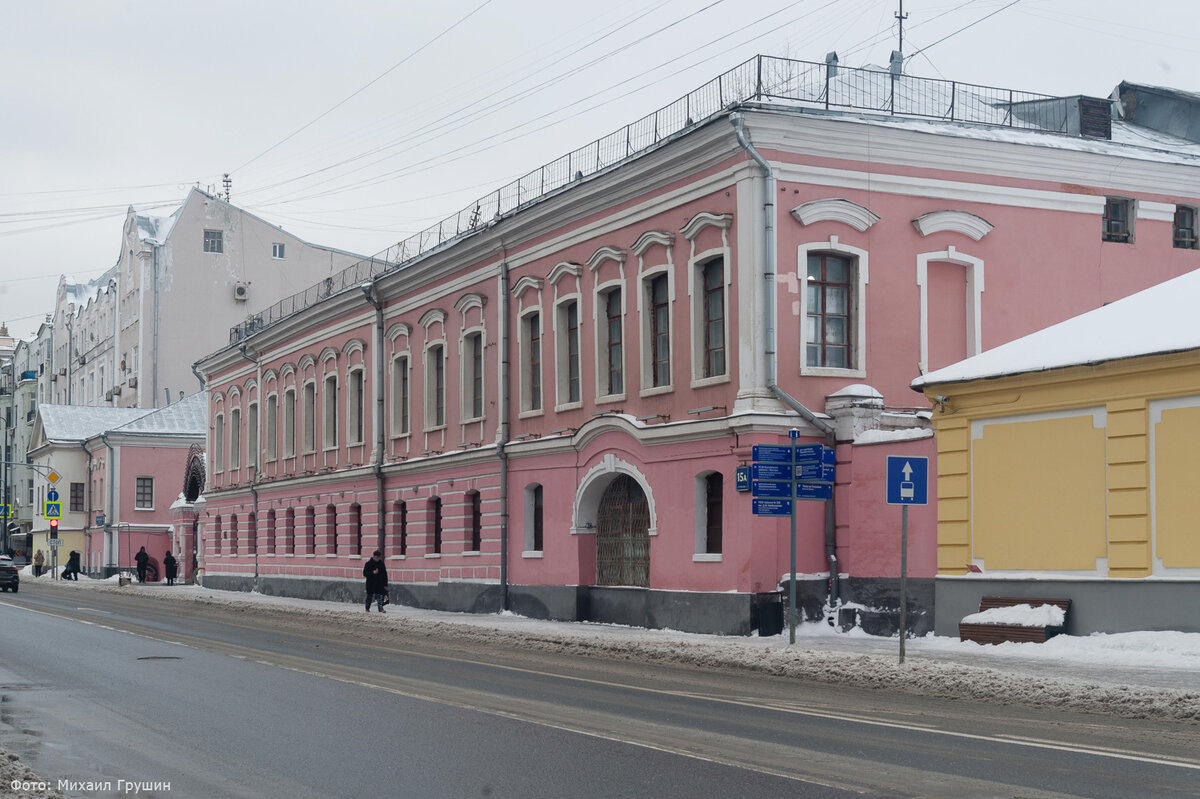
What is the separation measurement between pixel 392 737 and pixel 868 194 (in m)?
17.1

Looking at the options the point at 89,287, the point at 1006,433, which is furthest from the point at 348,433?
the point at 89,287

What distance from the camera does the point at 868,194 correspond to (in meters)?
25.7

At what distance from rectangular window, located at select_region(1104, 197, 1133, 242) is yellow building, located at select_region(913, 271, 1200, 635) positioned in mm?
7097

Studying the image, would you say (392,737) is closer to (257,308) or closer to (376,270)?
(376,270)

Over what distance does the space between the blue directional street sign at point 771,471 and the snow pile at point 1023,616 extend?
11.0ft

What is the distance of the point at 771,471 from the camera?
20.0 metres

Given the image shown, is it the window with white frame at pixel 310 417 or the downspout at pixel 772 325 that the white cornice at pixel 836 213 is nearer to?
the downspout at pixel 772 325

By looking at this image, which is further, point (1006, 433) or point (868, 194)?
point (868, 194)

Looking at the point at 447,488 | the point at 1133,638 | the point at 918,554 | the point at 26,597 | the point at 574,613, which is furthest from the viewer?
the point at 26,597

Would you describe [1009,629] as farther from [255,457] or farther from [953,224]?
[255,457]

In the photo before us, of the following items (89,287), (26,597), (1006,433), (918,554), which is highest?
(89,287)

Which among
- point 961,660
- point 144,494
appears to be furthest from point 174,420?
point 961,660

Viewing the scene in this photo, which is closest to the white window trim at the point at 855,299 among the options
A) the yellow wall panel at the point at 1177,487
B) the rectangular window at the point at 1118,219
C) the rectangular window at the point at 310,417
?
the rectangular window at the point at 1118,219

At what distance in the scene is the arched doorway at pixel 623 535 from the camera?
1101 inches
